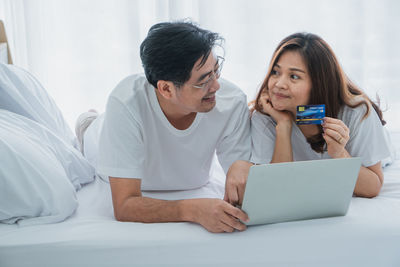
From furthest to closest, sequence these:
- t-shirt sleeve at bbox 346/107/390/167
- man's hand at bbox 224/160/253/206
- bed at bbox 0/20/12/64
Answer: bed at bbox 0/20/12/64 → t-shirt sleeve at bbox 346/107/390/167 → man's hand at bbox 224/160/253/206

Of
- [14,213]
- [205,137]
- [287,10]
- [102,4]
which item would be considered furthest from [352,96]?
[102,4]

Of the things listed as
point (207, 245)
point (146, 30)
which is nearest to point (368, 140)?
point (207, 245)

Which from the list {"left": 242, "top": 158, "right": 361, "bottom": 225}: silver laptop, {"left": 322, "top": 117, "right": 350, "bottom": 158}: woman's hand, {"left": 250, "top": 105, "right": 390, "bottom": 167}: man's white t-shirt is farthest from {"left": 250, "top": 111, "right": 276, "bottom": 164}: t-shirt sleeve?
{"left": 242, "top": 158, "right": 361, "bottom": 225}: silver laptop

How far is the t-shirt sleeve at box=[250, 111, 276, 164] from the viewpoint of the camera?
54.7 inches

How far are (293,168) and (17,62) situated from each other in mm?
2428

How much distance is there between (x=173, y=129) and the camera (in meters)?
1.33

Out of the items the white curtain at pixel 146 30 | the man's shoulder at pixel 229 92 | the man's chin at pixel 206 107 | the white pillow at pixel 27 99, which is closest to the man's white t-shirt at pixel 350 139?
the man's shoulder at pixel 229 92

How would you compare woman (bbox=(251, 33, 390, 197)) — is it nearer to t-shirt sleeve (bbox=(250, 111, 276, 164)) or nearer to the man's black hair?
t-shirt sleeve (bbox=(250, 111, 276, 164))

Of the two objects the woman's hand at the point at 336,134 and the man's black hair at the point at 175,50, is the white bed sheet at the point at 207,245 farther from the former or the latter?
the man's black hair at the point at 175,50

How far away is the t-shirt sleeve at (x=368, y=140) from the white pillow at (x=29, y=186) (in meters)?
0.94

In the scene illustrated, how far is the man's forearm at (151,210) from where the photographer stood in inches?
43.4

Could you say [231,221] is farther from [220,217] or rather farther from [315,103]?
[315,103]

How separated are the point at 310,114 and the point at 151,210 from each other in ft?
1.91

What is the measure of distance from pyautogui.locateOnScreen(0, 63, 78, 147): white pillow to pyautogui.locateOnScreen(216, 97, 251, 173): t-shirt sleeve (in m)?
0.68
